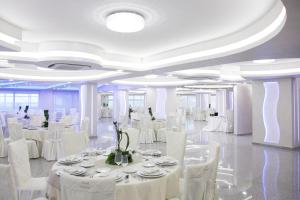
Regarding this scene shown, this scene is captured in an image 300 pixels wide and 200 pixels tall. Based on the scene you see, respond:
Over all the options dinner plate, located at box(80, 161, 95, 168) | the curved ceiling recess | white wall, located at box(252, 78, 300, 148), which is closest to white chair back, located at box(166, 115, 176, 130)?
white wall, located at box(252, 78, 300, 148)

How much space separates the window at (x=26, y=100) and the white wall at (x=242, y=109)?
1524 centimetres

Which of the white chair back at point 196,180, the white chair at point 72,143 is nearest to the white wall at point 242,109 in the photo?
the white chair at point 72,143

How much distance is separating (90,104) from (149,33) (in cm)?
678

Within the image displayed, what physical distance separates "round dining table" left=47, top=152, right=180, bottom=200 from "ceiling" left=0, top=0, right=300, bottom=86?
6.67 feet

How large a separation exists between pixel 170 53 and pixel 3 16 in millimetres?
3402

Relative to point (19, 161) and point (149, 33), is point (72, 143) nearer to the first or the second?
point (19, 161)

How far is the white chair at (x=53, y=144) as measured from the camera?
21.2 ft

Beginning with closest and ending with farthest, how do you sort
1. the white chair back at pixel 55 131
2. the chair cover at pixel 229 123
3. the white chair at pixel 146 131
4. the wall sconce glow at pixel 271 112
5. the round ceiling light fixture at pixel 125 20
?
the round ceiling light fixture at pixel 125 20 → the white chair back at pixel 55 131 → the wall sconce glow at pixel 271 112 → the white chair at pixel 146 131 → the chair cover at pixel 229 123

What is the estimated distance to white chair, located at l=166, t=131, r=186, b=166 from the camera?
13.4 feet

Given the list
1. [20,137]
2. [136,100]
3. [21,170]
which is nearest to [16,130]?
[20,137]

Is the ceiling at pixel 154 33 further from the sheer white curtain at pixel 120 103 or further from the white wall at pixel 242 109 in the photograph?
the sheer white curtain at pixel 120 103

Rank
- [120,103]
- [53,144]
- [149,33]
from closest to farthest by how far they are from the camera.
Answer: [149,33]
[53,144]
[120,103]

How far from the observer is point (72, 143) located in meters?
4.14

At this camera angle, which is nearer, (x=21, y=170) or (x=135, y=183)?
(x=135, y=183)
